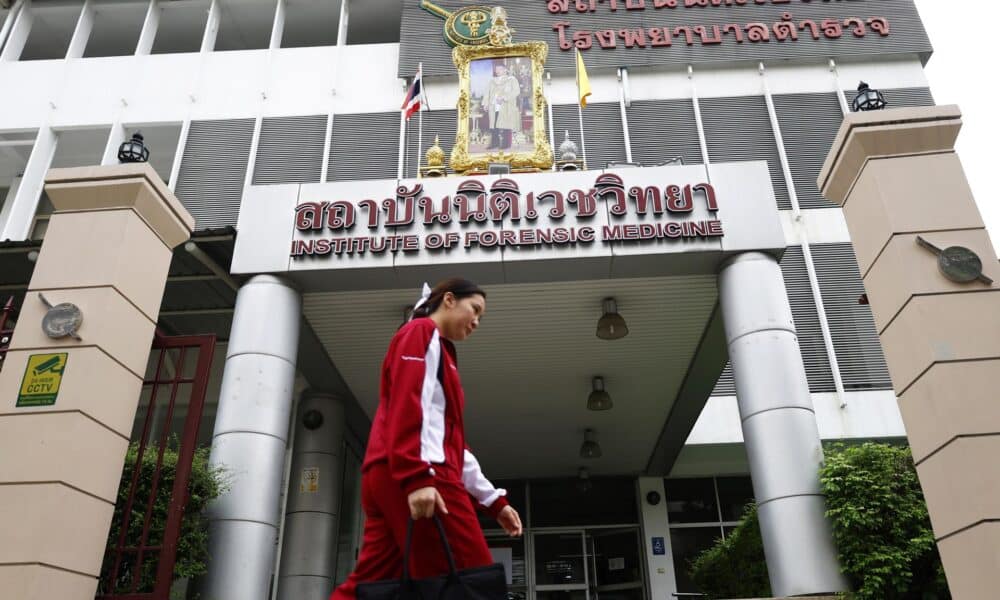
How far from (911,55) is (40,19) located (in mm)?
Result: 18865

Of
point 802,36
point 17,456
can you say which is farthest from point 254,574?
point 802,36

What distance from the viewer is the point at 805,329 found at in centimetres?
1266

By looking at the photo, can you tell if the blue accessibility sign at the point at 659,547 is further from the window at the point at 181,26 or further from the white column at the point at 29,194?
the window at the point at 181,26

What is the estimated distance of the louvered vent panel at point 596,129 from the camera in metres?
14.2

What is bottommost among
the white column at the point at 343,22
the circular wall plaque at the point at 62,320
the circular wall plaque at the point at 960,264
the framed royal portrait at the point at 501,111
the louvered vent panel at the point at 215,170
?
the circular wall plaque at the point at 62,320

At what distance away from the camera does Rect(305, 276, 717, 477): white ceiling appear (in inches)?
334

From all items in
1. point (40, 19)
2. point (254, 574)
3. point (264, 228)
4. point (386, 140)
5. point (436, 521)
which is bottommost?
point (436, 521)

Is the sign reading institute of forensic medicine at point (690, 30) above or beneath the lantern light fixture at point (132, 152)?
above

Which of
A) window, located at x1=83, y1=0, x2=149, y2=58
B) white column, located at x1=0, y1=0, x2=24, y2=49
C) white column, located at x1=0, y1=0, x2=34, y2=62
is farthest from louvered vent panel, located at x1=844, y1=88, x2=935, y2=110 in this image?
white column, located at x1=0, y1=0, x2=24, y2=49

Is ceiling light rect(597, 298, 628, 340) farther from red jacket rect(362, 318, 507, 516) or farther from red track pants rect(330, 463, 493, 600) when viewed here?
red track pants rect(330, 463, 493, 600)

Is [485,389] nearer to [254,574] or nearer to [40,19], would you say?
[254,574]

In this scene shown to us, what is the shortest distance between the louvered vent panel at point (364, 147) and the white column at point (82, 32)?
599cm

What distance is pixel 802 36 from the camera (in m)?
15.2

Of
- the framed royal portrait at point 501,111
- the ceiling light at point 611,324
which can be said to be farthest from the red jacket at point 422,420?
the framed royal portrait at point 501,111
